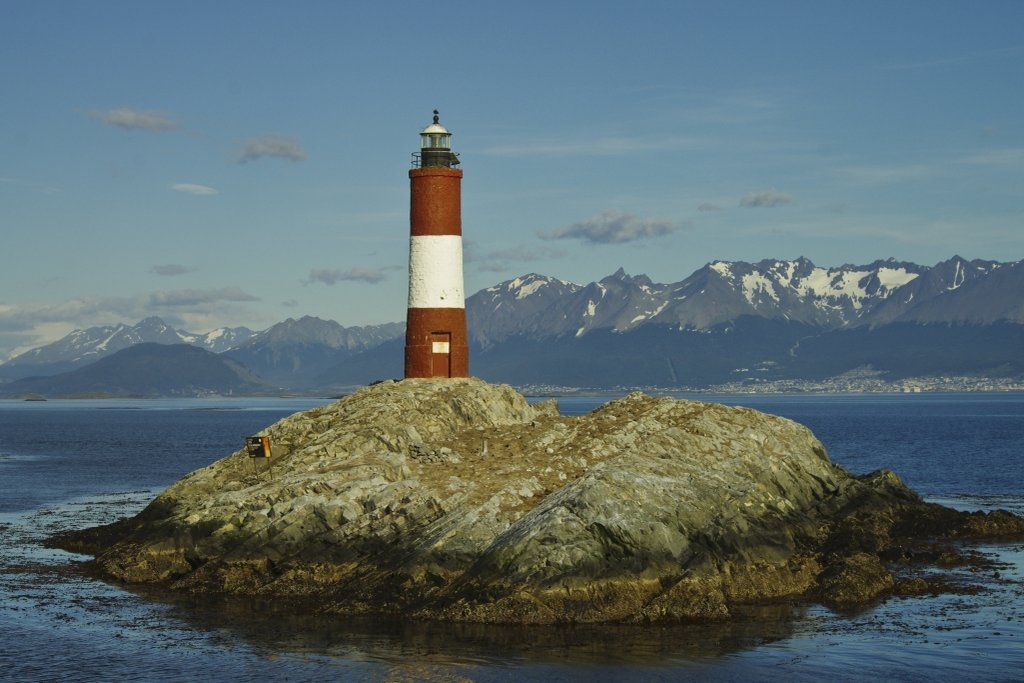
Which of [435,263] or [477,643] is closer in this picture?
[477,643]

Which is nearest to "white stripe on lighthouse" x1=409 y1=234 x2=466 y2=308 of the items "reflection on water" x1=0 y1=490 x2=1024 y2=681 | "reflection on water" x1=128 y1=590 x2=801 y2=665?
"reflection on water" x1=0 y1=490 x2=1024 y2=681

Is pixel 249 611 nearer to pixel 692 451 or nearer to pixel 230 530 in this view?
pixel 230 530

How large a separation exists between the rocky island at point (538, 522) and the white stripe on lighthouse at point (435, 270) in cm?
657

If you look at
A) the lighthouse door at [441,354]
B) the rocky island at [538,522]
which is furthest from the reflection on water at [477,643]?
the lighthouse door at [441,354]

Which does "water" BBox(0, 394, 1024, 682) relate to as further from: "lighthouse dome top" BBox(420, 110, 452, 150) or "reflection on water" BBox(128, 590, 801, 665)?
"lighthouse dome top" BBox(420, 110, 452, 150)

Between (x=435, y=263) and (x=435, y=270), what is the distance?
342mm

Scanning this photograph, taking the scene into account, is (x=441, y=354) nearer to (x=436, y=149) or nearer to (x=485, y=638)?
(x=436, y=149)

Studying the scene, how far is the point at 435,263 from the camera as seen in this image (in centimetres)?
6062

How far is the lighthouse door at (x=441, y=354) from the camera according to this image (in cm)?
6116

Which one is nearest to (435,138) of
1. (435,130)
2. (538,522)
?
(435,130)

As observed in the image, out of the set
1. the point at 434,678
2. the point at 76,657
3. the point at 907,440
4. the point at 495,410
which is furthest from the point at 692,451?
the point at 907,440

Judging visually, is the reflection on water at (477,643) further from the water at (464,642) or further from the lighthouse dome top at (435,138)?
the lighthouse dome top at (435,138)

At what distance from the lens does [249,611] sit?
38344mm

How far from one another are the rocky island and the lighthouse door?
5098mm
